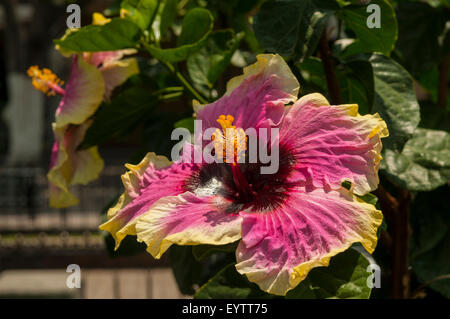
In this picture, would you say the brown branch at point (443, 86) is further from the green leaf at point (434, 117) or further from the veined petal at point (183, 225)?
the veined petal at point (183, 225)

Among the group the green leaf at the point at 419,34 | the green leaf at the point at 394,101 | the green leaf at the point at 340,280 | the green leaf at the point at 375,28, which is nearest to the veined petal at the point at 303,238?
the green leaf at the point at 340,280

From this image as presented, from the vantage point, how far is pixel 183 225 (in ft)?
2.46

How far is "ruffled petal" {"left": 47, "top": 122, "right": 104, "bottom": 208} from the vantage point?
1.10 metres

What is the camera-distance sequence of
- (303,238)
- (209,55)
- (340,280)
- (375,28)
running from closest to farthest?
(303,238)
(340,280)
(375,28)
(209,55)

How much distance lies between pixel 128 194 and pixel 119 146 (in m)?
12.1

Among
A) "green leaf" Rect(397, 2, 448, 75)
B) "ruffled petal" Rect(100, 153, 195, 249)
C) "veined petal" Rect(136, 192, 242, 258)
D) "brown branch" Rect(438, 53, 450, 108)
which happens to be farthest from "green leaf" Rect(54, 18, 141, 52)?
"brown branch" Rect(438, 53, 450, 108)

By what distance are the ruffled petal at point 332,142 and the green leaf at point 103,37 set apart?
0.35 metres

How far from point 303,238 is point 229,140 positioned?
0.20 meters

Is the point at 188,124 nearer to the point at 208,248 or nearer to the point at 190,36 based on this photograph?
the point at 190,36

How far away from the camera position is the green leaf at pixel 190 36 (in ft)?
3.21

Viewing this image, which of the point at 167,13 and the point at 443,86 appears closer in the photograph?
the point at 167,13

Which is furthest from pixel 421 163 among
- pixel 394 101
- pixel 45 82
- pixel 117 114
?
pixel 45 82

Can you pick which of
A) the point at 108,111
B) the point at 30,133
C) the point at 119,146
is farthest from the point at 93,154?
the point at 119,146

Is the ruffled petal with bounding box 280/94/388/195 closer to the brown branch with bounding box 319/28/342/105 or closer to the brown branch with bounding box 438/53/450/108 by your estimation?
the brown branch with bounding box 319/28/342/105
